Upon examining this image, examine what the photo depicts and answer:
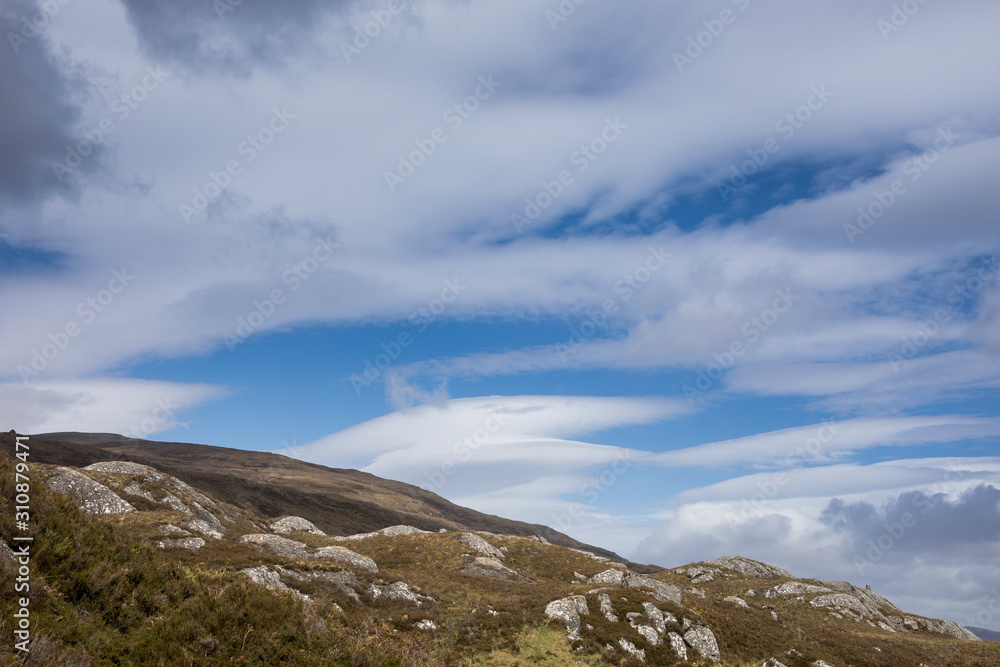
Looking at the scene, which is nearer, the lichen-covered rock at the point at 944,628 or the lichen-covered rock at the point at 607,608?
the lichen-covered rock at the point at 607,608

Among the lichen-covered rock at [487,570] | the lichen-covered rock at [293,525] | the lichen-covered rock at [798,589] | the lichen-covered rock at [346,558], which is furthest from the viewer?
the lichen-covered rock at [293,525]

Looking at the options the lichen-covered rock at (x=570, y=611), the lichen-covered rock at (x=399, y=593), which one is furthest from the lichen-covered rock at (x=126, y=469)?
the lichen-covered rock at (x=570, y=611)

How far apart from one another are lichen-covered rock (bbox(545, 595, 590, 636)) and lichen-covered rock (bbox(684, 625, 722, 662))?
21.3 feet

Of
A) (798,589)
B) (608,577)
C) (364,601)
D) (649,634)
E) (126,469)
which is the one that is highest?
(798,589)

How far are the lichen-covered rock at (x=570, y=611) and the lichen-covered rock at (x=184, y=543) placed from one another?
24.3 meters

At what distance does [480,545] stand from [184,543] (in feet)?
105

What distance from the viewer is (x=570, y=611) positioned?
31094 mm

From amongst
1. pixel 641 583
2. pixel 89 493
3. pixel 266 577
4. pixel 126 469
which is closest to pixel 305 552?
pixel 266 577

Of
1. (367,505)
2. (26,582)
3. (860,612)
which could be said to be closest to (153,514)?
(26,582)

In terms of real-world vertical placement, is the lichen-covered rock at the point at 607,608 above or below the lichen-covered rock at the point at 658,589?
below

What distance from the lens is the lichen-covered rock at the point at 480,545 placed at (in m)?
55.1

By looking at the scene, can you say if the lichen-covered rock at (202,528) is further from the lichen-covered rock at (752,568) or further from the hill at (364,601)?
the lichen-covered rock at (752,568)

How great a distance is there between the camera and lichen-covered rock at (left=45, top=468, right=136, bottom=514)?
132 feet

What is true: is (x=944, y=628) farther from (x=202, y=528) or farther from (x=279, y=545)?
(x=202, y=528)
